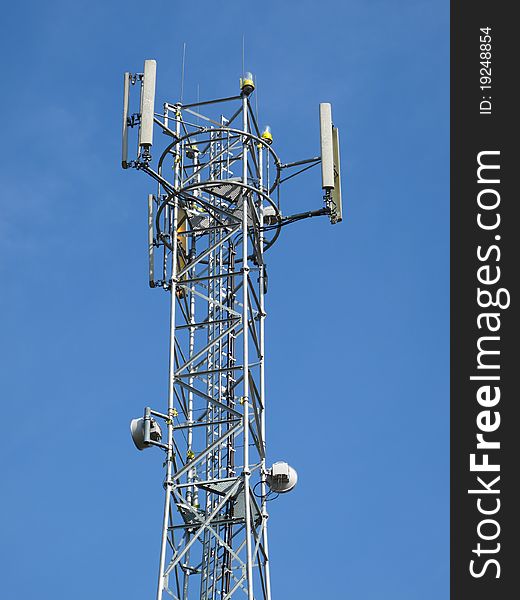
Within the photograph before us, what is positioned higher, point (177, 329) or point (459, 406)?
point (177, 329)

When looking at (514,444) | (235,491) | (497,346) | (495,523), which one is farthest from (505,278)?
(235,491)

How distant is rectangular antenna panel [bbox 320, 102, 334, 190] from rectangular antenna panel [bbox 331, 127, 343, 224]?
1.44 ft

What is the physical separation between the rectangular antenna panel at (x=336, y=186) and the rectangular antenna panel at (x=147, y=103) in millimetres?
4945

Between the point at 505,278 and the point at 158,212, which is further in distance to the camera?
the point at 158,212

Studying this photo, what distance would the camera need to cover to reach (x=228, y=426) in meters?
30.0

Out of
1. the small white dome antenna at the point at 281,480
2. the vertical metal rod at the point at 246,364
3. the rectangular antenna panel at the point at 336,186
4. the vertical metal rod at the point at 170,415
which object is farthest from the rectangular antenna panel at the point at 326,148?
the small white dome antenna at the point at 281,480

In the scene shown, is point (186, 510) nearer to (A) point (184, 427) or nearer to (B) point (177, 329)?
(A) point (184, 427)

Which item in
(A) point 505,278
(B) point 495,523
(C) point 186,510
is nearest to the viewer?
(B) point 495,523

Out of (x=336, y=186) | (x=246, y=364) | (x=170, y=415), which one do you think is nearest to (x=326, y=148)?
(x=336, y=186)

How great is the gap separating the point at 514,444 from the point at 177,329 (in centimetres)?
895

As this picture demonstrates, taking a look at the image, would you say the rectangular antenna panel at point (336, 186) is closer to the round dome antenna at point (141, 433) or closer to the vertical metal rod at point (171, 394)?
the vertical metal rod at point (171, 394)

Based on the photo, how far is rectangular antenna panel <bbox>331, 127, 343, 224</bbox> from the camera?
31.2 m

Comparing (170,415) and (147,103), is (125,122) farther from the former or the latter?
(170,415)

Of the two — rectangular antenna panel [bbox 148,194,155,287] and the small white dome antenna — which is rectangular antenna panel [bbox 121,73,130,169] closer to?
rectangular antenna panel [bbox 148,194,155,287]
